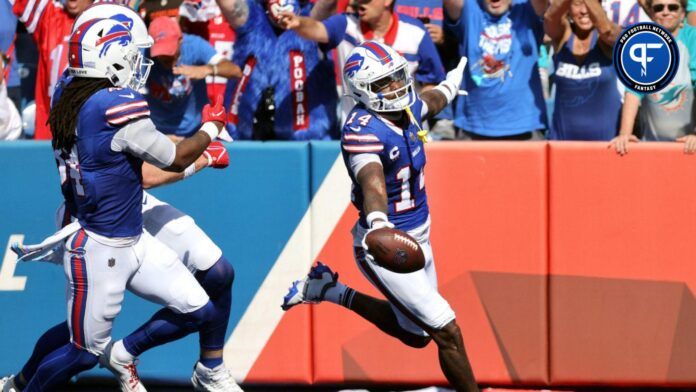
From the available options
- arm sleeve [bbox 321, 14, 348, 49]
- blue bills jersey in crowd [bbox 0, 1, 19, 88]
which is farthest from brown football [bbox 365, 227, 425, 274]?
blue bills jersey in crowd [bbox 0, 1, 19, 88]

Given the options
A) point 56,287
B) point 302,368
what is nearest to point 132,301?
point 56,287

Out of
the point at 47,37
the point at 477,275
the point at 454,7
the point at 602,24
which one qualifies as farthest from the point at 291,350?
the point at 602,24

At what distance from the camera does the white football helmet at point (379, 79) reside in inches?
268

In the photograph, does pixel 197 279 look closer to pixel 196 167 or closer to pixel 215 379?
pixel 215 379

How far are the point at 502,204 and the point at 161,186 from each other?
6.56ft

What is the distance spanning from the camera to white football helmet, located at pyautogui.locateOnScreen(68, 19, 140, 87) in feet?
20.6

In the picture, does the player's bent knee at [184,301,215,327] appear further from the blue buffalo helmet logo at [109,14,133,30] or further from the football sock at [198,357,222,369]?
the blue buffalo helmet logo at [109,14,133,30]

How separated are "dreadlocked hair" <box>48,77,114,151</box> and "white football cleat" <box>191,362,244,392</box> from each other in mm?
1568

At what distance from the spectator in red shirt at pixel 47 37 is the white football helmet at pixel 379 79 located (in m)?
2.33

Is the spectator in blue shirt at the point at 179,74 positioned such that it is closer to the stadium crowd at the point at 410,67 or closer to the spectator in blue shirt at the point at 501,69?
the stadium crowd at the point at 410,67

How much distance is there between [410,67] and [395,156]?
62.6 inches

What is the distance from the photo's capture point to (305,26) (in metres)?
7.97

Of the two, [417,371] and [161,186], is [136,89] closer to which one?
[161,186]

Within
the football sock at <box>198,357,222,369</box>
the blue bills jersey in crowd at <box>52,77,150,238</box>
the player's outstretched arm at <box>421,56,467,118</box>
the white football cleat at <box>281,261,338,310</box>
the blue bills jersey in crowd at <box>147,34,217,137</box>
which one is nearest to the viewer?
the blue bills jersey in crowd at <box>52,77,150,238</box>
